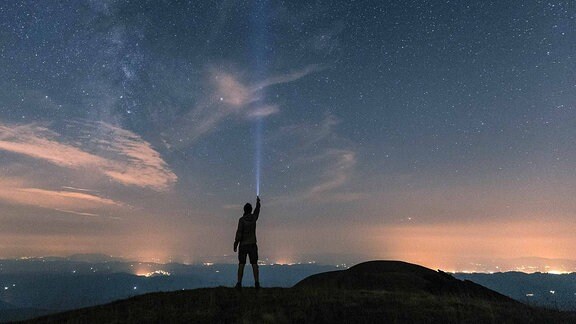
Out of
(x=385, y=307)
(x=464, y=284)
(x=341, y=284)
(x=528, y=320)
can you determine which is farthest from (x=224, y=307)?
(x=464, y=284)

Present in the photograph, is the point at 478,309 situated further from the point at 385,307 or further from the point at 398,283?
the point at 398,283

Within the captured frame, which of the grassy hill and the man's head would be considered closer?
the grassy hill

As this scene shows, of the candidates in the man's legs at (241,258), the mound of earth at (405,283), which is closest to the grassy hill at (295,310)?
the man's legs at (241,258)

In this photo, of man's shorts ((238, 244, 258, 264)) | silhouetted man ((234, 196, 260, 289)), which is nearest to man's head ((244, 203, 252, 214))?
silhouetted man ((234, 196, 260, 289))

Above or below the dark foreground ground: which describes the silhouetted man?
above

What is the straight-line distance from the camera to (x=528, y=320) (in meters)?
9.73

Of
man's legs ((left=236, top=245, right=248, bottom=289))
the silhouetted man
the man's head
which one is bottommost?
man's legs ((left=236, top=245, right=248, bottom=289))

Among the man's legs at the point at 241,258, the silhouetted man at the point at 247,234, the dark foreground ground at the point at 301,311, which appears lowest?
the dark foreground ground at the point at 301,311

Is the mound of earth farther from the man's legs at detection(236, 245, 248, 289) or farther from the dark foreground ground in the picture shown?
the dark foreground ground

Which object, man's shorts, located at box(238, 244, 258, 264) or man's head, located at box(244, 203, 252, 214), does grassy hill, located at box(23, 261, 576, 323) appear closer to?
man's shorts, located at box(238, 244, 258, 264)

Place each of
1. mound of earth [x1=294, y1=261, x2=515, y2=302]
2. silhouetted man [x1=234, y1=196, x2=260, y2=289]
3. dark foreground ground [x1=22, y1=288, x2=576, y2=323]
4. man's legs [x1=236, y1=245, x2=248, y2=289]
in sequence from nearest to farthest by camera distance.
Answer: dark foreground ground [x1=22, y1=288, x2=576, y2=323] → man's legs [x1=236, y1=245, x2=248, y2=289] → silhouetted man [x1=234, y1=196, x2=260, y2=289] → mound of earth [x1=294, y1=261, x2=515, y2=302]

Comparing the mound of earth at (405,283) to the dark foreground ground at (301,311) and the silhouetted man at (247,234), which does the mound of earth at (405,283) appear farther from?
the dark foreground ground at (301,311)

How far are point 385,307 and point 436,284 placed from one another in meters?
10.0

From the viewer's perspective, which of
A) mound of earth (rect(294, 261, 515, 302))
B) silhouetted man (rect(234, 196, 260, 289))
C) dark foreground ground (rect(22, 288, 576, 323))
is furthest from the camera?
mound of earth (rect(294, 261, 515, 302))
